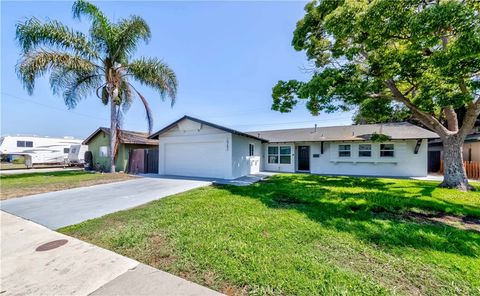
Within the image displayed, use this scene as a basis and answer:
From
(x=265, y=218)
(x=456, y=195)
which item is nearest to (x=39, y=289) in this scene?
(x=265, y=218)

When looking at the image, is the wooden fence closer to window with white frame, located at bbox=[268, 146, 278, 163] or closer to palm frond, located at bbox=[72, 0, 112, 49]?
window with white frame, located at bbox=[268, 146, 278, 163]

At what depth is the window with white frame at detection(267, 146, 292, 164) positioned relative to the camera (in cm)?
1617

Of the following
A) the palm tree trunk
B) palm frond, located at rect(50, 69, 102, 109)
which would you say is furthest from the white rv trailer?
the palm tree trunk

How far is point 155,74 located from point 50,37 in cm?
573

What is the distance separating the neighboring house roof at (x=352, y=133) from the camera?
12761mm

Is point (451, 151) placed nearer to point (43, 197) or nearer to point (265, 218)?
point (265, 218)

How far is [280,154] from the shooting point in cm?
1652

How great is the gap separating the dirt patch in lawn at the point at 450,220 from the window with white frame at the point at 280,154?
425 inches

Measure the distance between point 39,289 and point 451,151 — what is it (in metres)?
13.2

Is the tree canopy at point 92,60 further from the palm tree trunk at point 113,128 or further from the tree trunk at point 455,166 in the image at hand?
the tree trunk at point 455,166

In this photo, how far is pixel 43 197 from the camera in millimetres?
7344

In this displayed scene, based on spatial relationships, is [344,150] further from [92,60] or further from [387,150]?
[92,60]

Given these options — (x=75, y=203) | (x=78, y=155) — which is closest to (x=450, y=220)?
(x=75, y=203)

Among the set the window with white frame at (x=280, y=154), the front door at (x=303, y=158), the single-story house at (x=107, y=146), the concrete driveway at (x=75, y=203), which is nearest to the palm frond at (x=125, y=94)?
the single-story house at (x=107, y=146)
